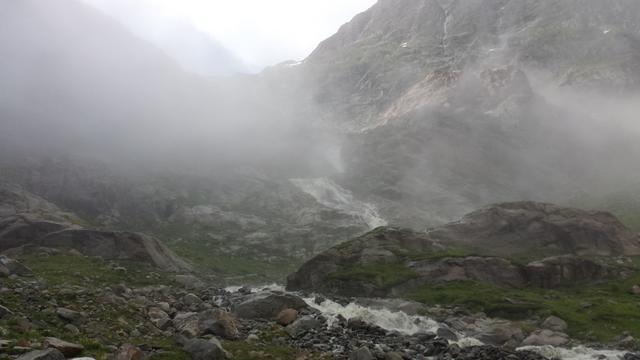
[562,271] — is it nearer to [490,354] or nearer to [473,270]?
[473,270]

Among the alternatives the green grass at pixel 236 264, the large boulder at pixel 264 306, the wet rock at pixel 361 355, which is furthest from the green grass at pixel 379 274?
the wet rock at pixel 361 355

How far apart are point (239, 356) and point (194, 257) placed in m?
140

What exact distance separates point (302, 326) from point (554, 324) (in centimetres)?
3981

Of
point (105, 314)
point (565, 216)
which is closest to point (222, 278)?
point (565, 216)

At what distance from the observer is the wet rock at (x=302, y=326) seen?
52053 millimetres

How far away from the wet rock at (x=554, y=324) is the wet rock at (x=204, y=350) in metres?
53.9

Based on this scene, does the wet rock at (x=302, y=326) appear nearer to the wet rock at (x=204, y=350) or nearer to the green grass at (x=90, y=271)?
the wet rock at (x=204, y=350)

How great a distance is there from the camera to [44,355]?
1054 inches

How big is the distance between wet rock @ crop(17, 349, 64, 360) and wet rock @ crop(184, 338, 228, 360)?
9279 mm

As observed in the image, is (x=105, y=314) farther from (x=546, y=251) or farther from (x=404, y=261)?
(x=546, y=251)

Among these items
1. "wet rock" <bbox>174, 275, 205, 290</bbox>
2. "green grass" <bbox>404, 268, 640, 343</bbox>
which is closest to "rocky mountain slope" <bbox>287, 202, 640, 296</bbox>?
"green grass" <bbox>404, 268, 640, 343</bbox>

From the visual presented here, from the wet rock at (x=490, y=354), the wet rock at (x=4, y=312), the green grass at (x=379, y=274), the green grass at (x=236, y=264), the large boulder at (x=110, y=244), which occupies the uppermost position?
the green grass at (x=236, y=264)

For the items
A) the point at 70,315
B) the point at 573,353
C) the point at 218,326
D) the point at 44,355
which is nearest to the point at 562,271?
the point at 573,353

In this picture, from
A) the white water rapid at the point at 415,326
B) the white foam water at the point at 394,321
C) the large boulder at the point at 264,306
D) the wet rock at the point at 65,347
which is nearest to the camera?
the wet rock at the point at 65,347
